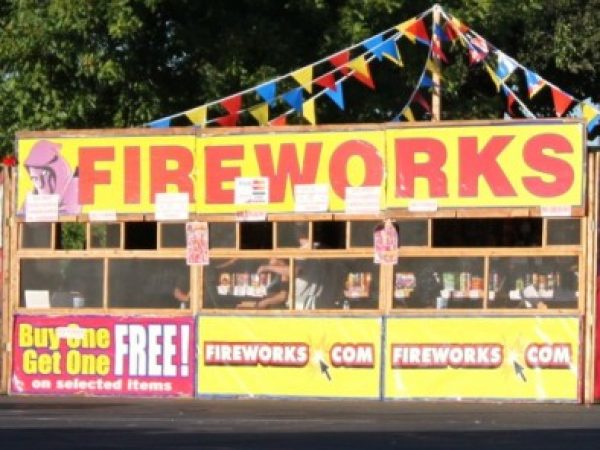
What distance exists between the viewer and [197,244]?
24.0 m

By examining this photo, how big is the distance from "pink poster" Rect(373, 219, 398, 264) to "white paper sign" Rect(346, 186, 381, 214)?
0.95ft

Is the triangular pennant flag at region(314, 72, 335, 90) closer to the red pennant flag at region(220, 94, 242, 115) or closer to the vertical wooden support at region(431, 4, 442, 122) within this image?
the red pennant flag at region(220, 94, 242, 115)

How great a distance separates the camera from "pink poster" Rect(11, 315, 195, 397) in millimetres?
23984

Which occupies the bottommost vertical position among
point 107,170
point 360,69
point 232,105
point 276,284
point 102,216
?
point 276,284

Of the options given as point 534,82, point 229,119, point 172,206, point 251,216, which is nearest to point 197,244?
point 172,206

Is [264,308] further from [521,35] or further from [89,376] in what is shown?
[521,35]

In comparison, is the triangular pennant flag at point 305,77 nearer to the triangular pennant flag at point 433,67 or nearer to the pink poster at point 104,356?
the triangular pennant flag at point 433,67

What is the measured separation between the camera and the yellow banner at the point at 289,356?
Result: 76.1 ft

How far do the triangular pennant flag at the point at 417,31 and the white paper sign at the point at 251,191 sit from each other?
308 centimetres

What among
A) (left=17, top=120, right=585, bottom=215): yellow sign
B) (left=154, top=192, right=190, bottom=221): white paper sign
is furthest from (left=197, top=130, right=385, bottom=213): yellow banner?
(left=154, top=192, right=190, bottom=221): white paper sign

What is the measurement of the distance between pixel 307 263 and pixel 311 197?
0.85m

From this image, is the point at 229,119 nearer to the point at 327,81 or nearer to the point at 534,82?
the point at 327,81

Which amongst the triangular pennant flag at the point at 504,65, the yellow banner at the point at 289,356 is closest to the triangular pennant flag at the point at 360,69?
the triangular pennant flag at the point at 504,65

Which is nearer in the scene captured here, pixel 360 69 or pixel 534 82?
pixel 534 82
